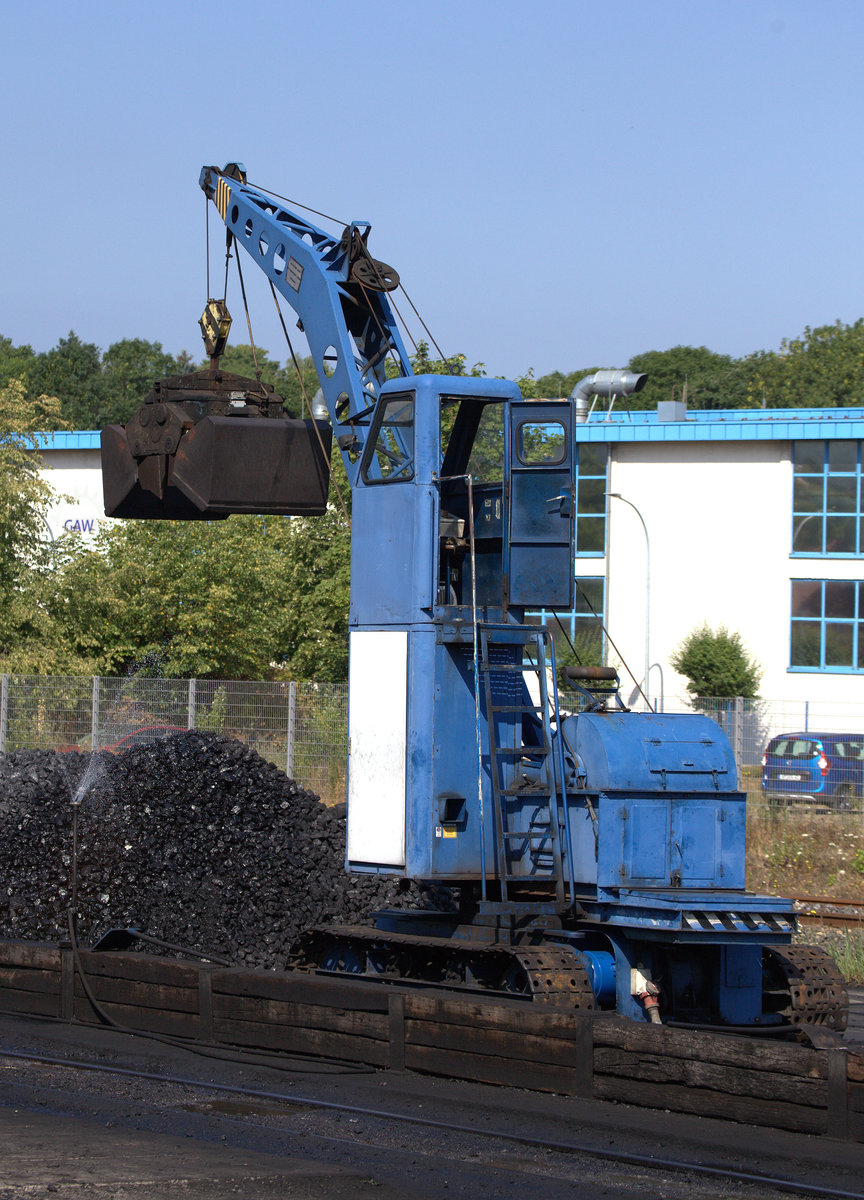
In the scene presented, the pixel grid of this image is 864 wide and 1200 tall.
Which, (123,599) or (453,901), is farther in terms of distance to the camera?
(123,599)

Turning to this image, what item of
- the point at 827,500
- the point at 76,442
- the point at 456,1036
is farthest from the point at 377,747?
Result: the point at 76,442

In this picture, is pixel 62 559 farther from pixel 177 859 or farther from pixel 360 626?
pixel 360 626

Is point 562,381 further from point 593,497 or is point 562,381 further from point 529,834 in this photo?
point 529,834

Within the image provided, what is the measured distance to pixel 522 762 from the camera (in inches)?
415

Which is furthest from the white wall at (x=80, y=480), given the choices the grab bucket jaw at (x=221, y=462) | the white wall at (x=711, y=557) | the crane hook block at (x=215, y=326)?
the grab bucket jaw at (x=221, y=462)

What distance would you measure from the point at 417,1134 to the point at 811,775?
1375cm

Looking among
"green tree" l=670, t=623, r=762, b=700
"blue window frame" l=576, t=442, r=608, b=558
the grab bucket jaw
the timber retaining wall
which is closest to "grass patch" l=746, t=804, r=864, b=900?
the grab bucket jaw

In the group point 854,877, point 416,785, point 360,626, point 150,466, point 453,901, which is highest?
point 150,466

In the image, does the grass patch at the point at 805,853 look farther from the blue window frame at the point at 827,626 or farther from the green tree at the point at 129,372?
the green tree at the point at 129,372

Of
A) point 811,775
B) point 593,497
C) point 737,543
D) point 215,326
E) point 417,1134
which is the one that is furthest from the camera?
point 593,497

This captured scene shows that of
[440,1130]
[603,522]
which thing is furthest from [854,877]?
[603,522]

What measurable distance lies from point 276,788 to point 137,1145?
7.24m

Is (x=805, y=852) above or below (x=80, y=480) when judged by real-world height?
below

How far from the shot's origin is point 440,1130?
26.0 ft
